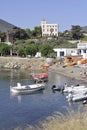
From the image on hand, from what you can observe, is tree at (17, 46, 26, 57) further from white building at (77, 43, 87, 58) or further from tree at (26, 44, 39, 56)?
white building at (77, 43, 87, 58)

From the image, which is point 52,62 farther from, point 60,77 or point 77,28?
point 77,28

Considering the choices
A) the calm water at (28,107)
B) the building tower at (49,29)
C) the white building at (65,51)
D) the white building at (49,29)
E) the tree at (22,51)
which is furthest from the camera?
the building tower at (49,29)

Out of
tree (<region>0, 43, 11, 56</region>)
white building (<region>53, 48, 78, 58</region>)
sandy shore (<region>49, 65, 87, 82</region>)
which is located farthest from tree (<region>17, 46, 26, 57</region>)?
sandy shore (<region>49, 65, 87, 82</region>)

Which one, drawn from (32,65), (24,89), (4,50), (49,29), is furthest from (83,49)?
(49,29)

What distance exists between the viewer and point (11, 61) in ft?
257

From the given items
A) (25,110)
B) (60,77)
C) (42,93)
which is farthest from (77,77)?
(25,110)

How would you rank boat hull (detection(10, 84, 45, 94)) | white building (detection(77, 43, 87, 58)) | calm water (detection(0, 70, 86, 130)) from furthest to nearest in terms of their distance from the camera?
white building (detection(77, 43, 87, 58)) < boat hull (detection(10, 84, 45, 94)) < calm water (detection(0, 70, 86, 130))

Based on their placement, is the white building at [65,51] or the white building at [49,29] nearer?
the white building at [65,51]

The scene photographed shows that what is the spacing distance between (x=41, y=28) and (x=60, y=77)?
79.1 meters

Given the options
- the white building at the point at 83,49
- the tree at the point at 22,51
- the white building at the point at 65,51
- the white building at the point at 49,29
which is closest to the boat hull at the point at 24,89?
the white building at the point at 83,49

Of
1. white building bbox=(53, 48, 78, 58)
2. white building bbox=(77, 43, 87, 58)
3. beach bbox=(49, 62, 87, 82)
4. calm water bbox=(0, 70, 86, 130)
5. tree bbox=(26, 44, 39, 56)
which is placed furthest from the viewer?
tree bbox=(26, 44, 39, 56)

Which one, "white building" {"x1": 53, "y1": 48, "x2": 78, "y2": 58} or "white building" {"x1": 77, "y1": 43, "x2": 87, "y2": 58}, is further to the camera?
"white building" {"x1": 53, "y1": 48, "x2": 78, "y2": 58}

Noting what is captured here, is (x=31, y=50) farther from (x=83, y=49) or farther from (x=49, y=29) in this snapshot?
(x=49, y=29)

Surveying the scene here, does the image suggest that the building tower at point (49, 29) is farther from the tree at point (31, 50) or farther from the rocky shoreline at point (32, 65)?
the rocky shoreline at point (32, 65)
